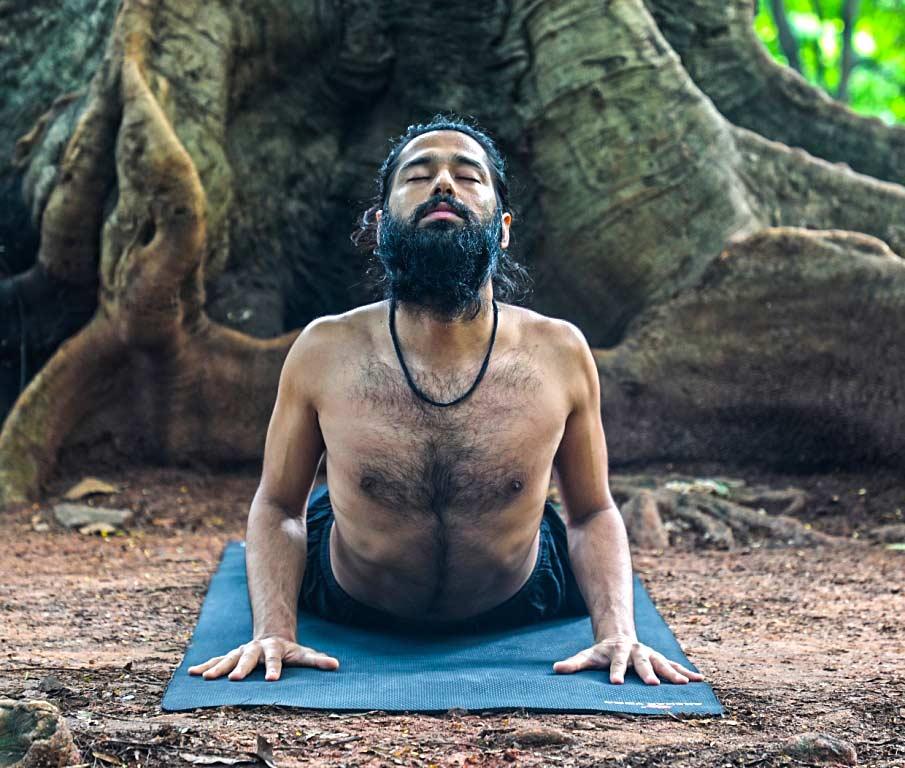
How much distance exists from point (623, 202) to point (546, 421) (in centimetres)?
306

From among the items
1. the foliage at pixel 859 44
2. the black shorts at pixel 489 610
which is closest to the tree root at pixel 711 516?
the black shorts at pixel 489 610

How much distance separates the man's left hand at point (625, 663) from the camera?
9.30ft

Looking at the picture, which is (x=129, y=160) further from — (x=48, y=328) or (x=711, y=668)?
(x=711, y=668)

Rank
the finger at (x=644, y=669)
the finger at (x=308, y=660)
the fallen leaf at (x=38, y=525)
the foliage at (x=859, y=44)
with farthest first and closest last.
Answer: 1. the foliage at (x=859, y=44)
2. the fallen leaf at (x=38, y=525)
3. the finger at (x=308, y=660)
4. the finger at (x=644, y=669)

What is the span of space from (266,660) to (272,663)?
0.03 metres

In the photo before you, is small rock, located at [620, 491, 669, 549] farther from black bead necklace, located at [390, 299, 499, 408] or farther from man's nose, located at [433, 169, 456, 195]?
man's nose, located at [433, 169, 456, 195]

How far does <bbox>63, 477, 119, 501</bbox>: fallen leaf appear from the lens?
18.8 feet

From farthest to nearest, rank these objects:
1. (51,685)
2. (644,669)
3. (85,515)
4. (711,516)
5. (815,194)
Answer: (815,194) < (85,515) < (711,516) < (644,669) < (51,685)

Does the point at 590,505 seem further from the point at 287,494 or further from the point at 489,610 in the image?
the point at 287,494

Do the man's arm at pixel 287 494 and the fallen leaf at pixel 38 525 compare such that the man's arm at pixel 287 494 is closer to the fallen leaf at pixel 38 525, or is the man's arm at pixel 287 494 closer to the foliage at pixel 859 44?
the fallen leaf at pixel 38 525

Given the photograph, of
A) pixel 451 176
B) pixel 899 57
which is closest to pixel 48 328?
pixel 451 176

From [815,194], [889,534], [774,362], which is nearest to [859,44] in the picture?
[815,194]

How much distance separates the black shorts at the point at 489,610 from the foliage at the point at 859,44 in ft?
41.0

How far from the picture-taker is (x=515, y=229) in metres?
6.36
